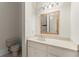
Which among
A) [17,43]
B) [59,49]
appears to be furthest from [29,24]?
[59,49]

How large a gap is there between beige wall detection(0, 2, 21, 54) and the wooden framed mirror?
488 millimetres

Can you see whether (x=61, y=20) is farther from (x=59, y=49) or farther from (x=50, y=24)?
(x=59, y=49)

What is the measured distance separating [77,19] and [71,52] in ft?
1.54

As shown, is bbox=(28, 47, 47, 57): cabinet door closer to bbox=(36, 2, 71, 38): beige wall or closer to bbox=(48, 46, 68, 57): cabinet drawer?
bbox=(48, 46, 68, 57): cabinet drawer

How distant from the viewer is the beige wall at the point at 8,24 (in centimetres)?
189

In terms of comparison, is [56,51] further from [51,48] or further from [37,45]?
[37,45]

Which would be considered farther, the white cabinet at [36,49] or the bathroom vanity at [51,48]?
the white cabinet at [36,49]

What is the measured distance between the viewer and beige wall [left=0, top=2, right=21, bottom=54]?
6.19 ft

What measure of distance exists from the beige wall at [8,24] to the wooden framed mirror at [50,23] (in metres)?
0.49

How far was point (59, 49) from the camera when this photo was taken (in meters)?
1.48

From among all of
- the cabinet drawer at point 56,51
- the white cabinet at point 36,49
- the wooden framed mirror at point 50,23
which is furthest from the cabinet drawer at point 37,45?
the wooden framed mirror at point 50,23

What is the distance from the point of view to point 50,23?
1774 mm

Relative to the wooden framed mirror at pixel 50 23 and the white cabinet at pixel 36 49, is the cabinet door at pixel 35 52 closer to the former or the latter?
the white cabinet at pixel 36 49

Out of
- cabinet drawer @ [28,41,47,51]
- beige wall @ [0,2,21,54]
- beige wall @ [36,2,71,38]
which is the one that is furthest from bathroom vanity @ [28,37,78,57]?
beige wall @ [0,2,21,54]
